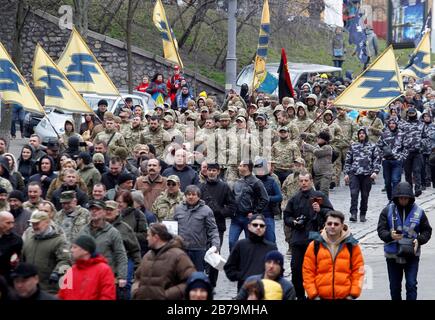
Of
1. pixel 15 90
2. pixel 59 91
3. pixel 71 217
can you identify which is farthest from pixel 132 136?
pixel 71 217

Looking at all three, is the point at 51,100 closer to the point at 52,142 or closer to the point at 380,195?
the point at 52,142

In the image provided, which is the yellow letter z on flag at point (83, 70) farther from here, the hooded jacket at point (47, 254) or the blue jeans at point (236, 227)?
the hooded jacket at point (47, 254)

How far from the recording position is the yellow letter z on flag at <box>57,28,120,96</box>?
2206cm

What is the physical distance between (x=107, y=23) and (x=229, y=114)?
17.6 metres

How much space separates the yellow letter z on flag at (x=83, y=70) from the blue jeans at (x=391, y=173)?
487cm

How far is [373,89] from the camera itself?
2155 centimetres

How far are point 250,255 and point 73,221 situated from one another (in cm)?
206

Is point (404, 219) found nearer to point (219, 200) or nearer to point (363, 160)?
point (219, 200)

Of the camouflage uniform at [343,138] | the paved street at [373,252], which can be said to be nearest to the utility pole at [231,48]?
the camouflage uniform at [343,138]

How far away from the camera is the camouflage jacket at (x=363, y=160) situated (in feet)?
70.4

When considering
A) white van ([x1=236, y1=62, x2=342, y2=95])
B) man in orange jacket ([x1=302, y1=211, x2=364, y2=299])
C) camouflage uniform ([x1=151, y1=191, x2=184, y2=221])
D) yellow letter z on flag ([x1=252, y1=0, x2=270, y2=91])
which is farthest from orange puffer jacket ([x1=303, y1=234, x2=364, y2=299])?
white van ([x1=236, y1=62, x2=342, y2=95])

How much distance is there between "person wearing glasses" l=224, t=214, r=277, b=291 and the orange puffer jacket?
21.7 inches

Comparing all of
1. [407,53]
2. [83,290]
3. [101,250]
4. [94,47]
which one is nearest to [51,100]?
[101,250]

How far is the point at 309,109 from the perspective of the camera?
2595 centimetres
